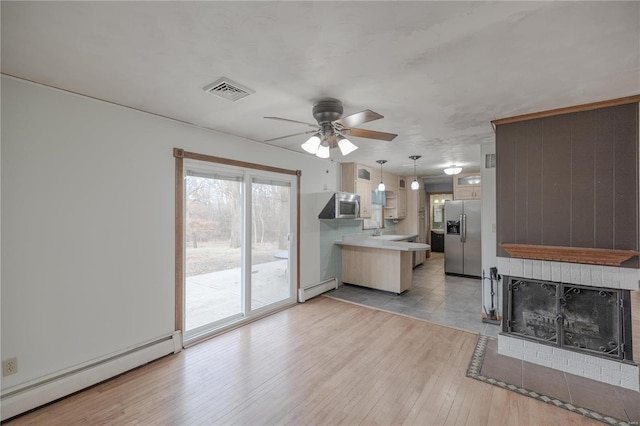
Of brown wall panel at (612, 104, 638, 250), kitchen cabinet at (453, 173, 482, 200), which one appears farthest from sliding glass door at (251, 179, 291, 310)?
kitchen cabinet at (453, 173, 482, 200)

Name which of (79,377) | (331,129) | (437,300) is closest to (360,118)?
(331,129)

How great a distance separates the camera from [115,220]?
2.55 metres

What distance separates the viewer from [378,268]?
4984 millimetres

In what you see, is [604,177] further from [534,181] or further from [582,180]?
[534,181]

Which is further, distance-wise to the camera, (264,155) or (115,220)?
(264,155)

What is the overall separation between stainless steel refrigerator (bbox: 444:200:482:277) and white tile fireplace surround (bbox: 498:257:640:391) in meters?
3.36

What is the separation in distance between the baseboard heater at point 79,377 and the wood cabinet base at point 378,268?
3.22m

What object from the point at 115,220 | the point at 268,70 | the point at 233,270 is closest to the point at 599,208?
the point at 268,70

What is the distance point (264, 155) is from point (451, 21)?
9.63ft

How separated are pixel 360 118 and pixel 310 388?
89.5 inches

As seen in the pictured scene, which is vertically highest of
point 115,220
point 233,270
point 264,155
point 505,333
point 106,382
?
point 264,155

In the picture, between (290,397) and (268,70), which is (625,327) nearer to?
(290,397)

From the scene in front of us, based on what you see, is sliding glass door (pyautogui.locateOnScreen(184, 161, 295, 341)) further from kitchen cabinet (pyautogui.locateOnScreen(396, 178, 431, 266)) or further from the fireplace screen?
kitchen cabinet (pyautogui.locateOnScreen(396, 178, 431, 266))

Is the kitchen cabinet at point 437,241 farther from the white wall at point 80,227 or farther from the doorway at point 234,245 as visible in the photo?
the white wall at point 80,227
